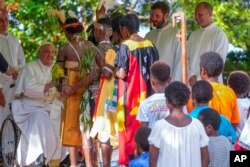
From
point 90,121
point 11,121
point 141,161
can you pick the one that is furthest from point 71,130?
point 141,161

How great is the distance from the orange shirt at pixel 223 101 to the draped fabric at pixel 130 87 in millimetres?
890

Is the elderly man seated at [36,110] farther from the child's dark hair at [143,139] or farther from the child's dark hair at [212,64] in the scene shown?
the child's dark hair at [143,139]

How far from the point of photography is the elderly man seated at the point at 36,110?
10.1 meters

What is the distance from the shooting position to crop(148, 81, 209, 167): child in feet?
21.6

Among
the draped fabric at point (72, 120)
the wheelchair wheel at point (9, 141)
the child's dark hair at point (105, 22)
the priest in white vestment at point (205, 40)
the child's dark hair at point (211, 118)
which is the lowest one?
the wheelchair wheel at point (9, 141)

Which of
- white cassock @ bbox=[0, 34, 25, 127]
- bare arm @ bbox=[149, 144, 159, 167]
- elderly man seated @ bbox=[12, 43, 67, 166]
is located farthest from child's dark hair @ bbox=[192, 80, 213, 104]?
white cassock @ bbox=[0, 34, 25, 127]

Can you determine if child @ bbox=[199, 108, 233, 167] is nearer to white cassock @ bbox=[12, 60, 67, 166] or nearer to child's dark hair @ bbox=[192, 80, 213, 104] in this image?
child's dark hair @ bbox=[192, 80, 213, 104]

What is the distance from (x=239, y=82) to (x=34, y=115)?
11.0 ft

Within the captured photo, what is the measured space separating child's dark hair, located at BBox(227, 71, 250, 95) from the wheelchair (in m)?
3.73

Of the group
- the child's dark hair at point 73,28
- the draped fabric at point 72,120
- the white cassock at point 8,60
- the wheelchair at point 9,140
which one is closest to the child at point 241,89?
the draped fabric at point 72,120

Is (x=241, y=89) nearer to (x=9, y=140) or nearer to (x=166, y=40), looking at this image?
(x=166, y=40)

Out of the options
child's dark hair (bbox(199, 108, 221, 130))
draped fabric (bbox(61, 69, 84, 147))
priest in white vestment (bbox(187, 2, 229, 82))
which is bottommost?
draped fabric (bbox(61, 69, 84, 147))

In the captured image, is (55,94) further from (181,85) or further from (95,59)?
(181,85)

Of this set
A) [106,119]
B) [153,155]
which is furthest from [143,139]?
[106,119]
